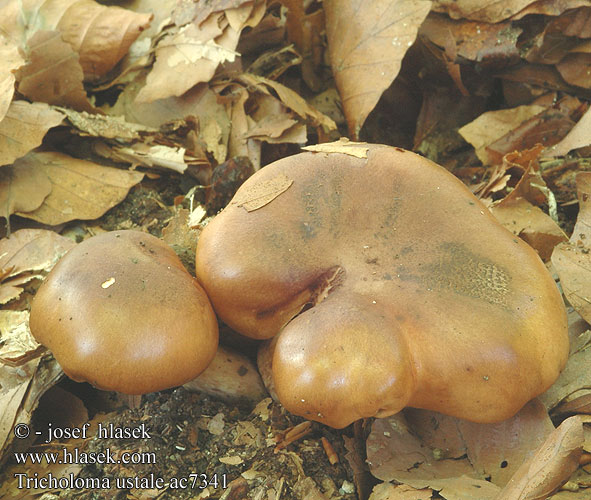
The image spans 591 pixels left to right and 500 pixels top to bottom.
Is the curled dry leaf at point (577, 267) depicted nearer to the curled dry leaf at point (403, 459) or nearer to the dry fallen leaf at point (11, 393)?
the curled dry leaf at point (403, 459)

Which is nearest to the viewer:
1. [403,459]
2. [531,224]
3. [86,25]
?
[403,459]

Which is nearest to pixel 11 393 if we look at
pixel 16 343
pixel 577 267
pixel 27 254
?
pixel 16 343

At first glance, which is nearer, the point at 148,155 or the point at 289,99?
the point at 148,155

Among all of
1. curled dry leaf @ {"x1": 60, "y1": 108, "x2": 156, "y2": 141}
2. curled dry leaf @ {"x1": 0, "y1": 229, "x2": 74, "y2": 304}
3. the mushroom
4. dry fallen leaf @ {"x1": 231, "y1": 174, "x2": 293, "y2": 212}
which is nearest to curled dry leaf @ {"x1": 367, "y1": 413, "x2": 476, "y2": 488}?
the mushroom

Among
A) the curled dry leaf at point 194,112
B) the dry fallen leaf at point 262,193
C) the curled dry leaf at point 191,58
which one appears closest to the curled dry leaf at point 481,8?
the curled dry leaf at point 191,58

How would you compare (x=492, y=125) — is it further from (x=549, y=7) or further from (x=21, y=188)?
(x=21, y=188)

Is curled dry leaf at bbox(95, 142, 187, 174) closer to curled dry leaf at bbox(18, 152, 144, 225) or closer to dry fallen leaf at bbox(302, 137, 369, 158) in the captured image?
curled dry leaf at bbox(18, 152, 144, 225)

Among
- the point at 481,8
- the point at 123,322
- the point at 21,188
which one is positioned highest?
the point at 481,8
